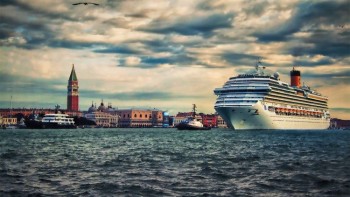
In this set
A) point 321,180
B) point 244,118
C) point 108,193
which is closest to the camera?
point 108,193

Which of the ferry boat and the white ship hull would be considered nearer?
the white ship hull

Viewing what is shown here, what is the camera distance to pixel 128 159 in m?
40.5

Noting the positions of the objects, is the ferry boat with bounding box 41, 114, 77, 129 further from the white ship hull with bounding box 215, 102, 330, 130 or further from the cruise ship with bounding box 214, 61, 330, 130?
the white ship hull with bounding box 215, 102, 330, 130

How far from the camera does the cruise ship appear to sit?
4161 inches

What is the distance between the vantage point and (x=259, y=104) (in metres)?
106

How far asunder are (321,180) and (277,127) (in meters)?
88.0

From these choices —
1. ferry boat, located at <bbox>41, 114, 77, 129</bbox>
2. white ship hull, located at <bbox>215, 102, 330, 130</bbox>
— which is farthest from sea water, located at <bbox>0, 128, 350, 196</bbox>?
ferry boat, located at <bbox>41, 114, 77, 129</bbox>

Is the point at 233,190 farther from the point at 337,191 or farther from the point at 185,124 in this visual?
the point at 185,124

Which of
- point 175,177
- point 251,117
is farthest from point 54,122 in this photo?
point 175,177

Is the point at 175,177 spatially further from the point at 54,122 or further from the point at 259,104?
the point at 54,122

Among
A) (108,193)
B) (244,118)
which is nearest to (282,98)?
(244,118)

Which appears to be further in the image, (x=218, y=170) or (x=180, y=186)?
(x=218, y=170)

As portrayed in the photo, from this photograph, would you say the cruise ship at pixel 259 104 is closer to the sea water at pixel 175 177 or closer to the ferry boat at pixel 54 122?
the sea water at pixel 175 177

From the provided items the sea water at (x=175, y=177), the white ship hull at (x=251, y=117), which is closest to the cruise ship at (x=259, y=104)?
the white ship hull at (x=251, y=117)
